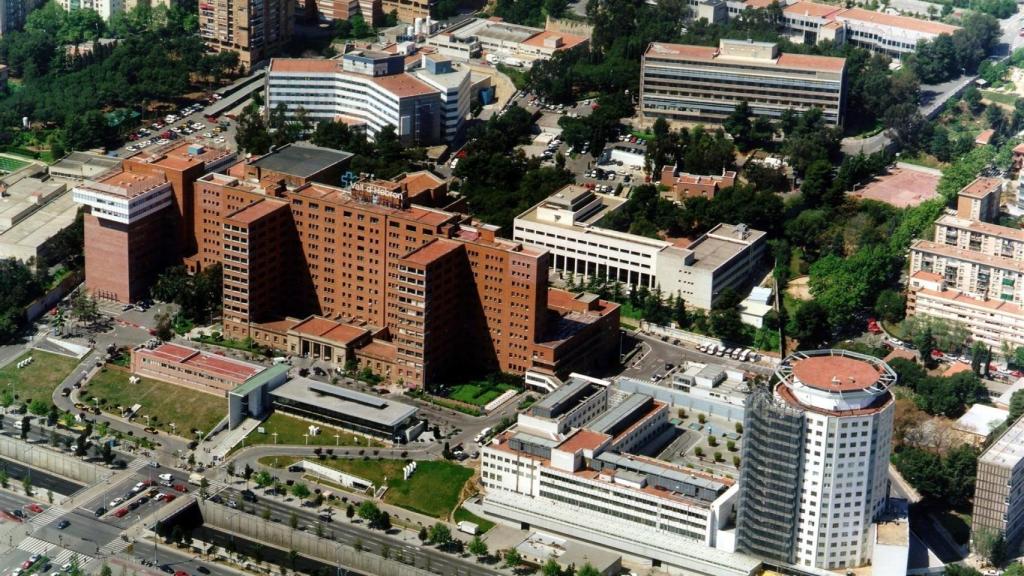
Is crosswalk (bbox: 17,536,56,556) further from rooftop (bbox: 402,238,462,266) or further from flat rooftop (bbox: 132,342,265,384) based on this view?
rooftop (bbox: 402,238,462,266)

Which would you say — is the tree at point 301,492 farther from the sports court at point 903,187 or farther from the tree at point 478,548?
the sports court at point 903,187

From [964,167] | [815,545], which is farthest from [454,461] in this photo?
[964,167]

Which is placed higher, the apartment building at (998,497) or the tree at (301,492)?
the apartment building at (998,497)

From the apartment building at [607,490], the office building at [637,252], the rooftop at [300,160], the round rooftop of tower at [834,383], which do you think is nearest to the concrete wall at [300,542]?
the apartment building at [607,490]

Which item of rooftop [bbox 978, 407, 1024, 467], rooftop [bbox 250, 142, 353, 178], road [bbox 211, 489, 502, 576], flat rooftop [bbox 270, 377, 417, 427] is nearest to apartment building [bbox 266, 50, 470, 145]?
rooftop [bbox 250, 142, 353, 178]

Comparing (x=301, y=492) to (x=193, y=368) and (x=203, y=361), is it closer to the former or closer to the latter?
(x=193, y=368)

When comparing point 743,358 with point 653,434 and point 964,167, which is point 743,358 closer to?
point 653,434

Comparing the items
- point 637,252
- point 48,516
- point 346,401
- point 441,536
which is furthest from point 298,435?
point 637,252
